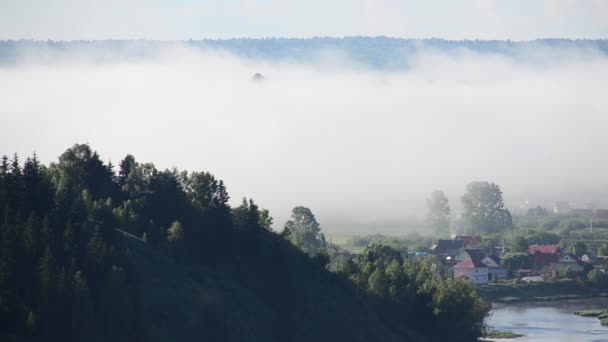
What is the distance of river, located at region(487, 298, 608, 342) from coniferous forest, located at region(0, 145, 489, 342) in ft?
21.7

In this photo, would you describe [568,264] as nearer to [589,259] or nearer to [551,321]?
[589,259]

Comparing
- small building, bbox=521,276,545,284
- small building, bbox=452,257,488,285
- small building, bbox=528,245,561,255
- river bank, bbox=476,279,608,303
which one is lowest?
river bank, bbox=476,279,608,303

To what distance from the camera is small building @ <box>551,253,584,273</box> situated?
180000mm

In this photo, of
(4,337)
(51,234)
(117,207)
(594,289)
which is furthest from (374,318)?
(594,289)

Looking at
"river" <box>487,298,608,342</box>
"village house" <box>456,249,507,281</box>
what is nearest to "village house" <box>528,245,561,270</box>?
"village house" <box>456,249,507,281</box>

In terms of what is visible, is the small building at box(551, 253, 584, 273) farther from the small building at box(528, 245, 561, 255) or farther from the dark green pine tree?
the dark green pine tree

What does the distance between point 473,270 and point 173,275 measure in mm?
90253

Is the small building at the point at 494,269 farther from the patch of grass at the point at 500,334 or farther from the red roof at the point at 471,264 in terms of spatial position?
the patch of grass at the point at 500,334

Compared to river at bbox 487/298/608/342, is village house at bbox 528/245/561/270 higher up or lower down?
higher up

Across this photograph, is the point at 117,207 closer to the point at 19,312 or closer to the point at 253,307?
the point at 253,307

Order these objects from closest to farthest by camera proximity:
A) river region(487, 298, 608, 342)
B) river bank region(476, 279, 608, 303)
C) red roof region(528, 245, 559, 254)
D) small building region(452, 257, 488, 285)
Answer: river region(487, 298, 608, 342) < river bank region(476, 279, 608, 303) < small building region(452, 257, 488, 285) < red roof region(528, 245, 559, 254)

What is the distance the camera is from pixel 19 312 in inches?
3066

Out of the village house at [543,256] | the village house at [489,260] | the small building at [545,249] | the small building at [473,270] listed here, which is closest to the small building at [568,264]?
the village house at [543,256]

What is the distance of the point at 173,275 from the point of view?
96875 millimetres
